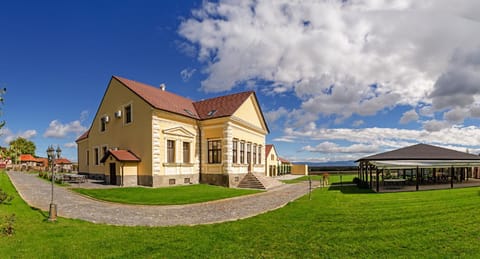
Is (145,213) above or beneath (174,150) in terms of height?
beneath

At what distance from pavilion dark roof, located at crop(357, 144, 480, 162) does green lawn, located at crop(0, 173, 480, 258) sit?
10891 millimetres

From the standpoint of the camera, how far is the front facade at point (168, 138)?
19078 millimetres

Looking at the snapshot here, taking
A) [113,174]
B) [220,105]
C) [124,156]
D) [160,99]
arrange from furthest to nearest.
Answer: [220,105]
[160,99]
[113,174]
[124,156]

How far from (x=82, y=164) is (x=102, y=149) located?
697 cm

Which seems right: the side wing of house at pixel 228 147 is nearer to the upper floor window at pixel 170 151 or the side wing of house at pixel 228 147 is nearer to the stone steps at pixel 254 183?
the stone steps at pixel 254 183

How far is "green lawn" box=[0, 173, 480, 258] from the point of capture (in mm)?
5602

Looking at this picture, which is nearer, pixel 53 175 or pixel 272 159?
pixel 53 175

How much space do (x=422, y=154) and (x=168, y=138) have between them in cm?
1873

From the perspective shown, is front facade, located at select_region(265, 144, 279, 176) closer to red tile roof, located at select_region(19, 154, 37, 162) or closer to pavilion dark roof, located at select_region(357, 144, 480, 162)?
pavilion dark roof, located at select_region(357, 144, 480, 162)

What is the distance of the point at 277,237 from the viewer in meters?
6.73

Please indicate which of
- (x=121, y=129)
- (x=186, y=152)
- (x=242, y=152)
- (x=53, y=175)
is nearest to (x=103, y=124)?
(x=121, y=129)

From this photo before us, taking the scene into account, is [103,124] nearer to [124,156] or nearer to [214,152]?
[124,156]

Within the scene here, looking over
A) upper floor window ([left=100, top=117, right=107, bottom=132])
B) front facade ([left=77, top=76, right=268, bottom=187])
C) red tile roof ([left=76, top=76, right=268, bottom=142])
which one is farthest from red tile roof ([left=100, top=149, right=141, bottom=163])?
upper floor window ([left=100, top=117, right=107, bottom=132])

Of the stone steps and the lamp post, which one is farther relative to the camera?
the stone steps
